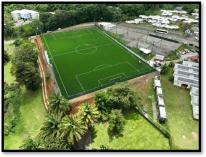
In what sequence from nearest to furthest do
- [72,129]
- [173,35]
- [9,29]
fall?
[72,129] → [9,29] → [173,35]

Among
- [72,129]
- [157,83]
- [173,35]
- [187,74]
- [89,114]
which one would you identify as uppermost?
[173,35]

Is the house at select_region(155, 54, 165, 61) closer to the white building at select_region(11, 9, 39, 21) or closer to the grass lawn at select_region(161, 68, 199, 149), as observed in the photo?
the grass lawn at select_region(161, 68, 199, 149)

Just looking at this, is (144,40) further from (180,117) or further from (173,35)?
(180,117)

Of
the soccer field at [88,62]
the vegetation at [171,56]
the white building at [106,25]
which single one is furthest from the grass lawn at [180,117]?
the white building at [106,25]

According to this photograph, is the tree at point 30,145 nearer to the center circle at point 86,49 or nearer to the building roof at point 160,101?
the building roof at point 160,101

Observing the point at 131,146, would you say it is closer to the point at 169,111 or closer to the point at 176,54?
the point at 169,111

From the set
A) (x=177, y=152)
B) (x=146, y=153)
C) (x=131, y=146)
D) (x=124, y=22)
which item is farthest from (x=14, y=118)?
(x=124, y=22)

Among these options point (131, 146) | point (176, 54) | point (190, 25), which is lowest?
point (131, 146)

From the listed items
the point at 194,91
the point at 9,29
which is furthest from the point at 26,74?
the point at 9,29
